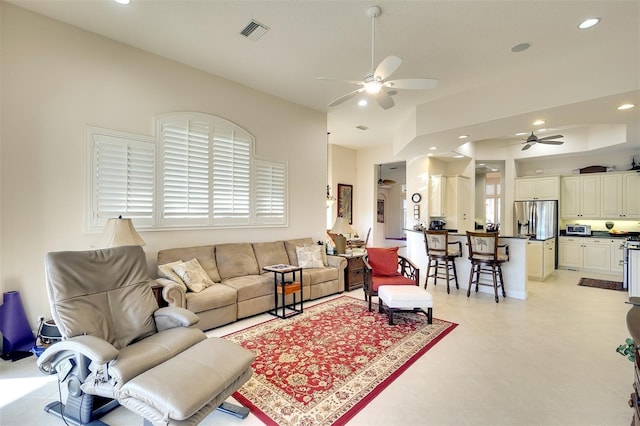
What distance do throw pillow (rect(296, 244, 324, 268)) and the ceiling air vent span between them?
3203 mm

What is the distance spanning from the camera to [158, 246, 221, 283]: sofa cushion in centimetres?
372

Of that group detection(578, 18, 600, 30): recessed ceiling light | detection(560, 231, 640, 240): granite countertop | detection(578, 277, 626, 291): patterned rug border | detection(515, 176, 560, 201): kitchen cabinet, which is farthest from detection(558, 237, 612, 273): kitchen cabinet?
detection(578, 18, 600, 30): recessed ceiling light

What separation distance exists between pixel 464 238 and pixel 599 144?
4.12 meters

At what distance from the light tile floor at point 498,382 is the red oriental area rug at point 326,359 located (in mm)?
132

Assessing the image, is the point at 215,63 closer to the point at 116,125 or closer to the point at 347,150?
the point at 116,125

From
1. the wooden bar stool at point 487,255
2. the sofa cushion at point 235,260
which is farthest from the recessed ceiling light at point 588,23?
the sofa cushion at point 235,260

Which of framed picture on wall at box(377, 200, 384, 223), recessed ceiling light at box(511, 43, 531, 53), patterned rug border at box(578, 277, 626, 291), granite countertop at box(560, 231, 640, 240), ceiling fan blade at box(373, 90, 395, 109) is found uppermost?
recessed ceiling light at box(511, 43, 531, 53)

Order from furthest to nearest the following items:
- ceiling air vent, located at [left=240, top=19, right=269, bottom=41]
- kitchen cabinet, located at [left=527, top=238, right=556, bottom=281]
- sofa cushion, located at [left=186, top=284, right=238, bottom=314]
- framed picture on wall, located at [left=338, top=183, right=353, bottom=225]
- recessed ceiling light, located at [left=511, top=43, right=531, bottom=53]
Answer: framed picture on wall, located at [left=338, top=183, right=353, bottom=225]
kitchen cabinet, located at [left=527, top=238, right=556, bottom=281]
recessed ceiling light, located at [left=511, top=43, right=531, bottom=53]
sofa cushion, located at [left=186, top=284, right=238, bottom=314]
ceiling air vent, located at [left=240, top=19, right=269, bottom=41]

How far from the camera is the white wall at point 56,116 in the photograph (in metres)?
2.89

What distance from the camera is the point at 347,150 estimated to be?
28.4 ft

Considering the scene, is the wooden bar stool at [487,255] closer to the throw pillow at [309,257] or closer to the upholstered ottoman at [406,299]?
the upholstered ottoman at [406,299]

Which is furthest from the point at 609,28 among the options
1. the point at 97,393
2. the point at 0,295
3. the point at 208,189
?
the point at 0,295

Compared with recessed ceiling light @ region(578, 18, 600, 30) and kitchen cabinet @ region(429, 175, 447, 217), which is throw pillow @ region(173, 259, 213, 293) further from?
kitchen cabinet @ region(429, 175, 447, 217)

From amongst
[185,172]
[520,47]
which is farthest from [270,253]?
[520,47]
